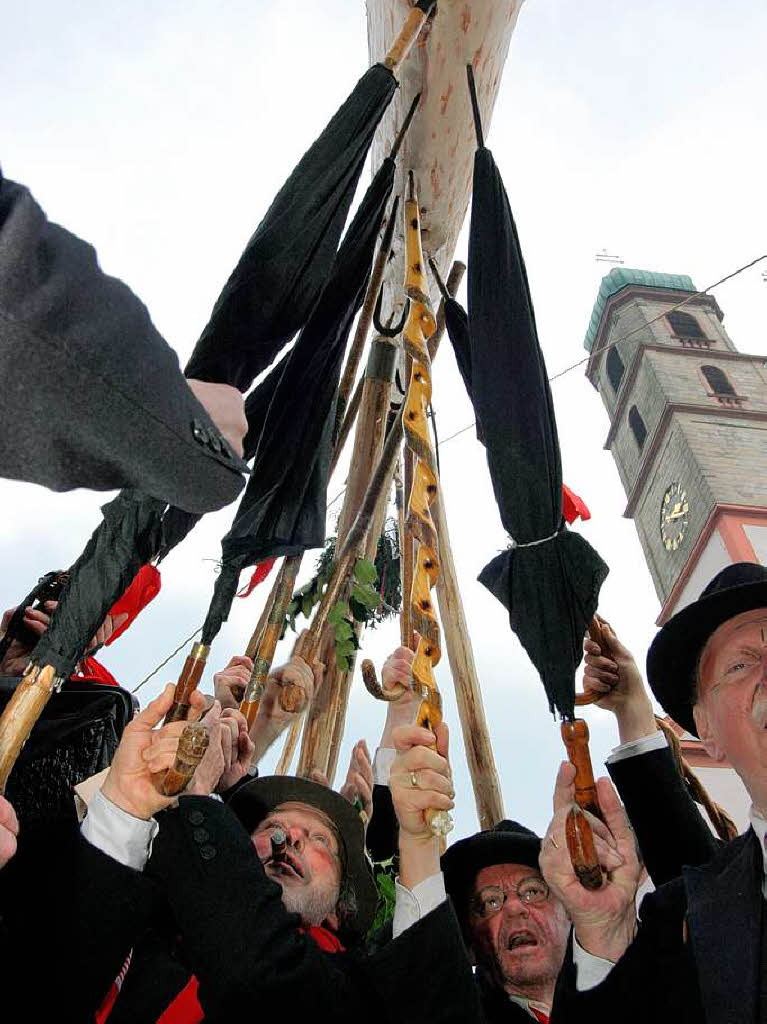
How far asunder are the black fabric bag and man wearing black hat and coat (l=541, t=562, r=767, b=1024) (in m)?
1.04

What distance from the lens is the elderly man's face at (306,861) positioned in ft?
5.14

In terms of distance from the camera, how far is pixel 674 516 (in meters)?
14.3

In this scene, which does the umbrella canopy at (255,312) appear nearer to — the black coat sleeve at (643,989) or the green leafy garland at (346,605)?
the green leafy garland at (346,605)

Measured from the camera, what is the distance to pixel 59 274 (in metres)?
0.65

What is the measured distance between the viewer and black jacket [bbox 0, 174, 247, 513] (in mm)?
619

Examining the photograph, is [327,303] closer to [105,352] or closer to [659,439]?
[105,352]

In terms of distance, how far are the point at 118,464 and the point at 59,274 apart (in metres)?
0.19

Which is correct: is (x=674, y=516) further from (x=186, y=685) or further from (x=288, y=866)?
(x=186, y=685)

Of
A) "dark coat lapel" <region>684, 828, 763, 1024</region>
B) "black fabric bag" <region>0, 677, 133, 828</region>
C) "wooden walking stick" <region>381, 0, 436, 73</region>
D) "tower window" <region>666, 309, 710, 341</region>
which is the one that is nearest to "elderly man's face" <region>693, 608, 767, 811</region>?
"dark coat lapel" <region>684, 828, 763, 1024</region>

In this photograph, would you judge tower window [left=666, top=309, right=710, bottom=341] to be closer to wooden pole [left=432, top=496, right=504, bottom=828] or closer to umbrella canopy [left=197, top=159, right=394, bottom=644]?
wooden pole [left=432, top=496, right=504, bottom=828]

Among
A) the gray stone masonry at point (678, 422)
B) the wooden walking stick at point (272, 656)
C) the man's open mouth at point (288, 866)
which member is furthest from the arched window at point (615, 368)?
the man's open mouth at point (288, 866)

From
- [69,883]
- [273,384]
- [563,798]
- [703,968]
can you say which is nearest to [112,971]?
[69,883]

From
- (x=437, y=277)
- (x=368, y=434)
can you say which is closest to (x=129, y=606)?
(x=368, y=434)

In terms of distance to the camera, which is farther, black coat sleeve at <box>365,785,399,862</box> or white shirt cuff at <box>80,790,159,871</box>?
black coat sleeve at <box>365,785,399,862</box>
